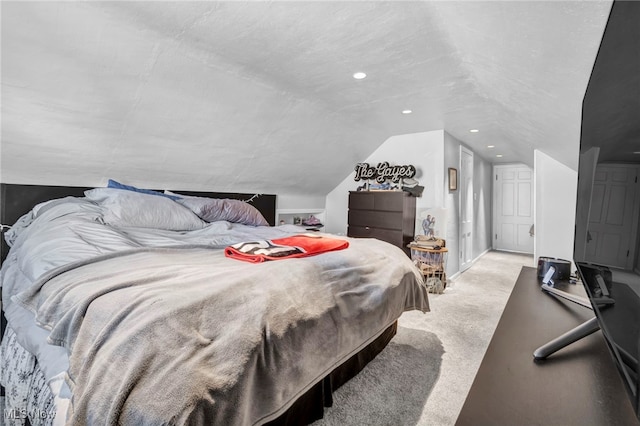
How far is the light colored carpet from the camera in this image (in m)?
A: 1.62

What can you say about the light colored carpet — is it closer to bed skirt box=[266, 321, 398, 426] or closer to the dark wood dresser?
bed skirt box=[266, 321, 398, 426]

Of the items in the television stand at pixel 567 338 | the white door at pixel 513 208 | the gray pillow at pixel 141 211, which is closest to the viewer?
the television stand at pixel 567 338

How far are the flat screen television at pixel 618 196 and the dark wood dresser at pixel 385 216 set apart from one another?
3277mm

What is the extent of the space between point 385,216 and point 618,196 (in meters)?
3.65

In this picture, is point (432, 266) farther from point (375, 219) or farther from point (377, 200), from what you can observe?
point (377, 200)

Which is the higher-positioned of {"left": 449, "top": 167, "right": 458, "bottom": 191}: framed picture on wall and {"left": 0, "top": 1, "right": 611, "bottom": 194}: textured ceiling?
{"left": 0, "top": 1, "right": 611, "bottom": 194}: textured ceiling

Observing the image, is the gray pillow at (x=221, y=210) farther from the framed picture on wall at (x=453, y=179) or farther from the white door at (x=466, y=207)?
the white door at (x=466, y=207)

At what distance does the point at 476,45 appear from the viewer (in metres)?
1.77

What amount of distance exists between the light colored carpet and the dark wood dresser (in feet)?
3.07

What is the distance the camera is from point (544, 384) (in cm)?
73

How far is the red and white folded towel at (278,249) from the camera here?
5.72 feet

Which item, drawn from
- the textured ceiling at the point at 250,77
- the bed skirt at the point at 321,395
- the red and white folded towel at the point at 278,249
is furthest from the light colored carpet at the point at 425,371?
the textured ceiling at the point at 250,77

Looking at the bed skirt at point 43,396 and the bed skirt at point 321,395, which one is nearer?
the bed skirt at point 43,396

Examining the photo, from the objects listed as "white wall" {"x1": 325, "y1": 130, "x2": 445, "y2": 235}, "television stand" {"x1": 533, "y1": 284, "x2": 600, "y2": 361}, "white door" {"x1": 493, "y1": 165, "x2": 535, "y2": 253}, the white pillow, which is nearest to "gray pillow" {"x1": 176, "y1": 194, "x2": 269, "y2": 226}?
the white pillow
